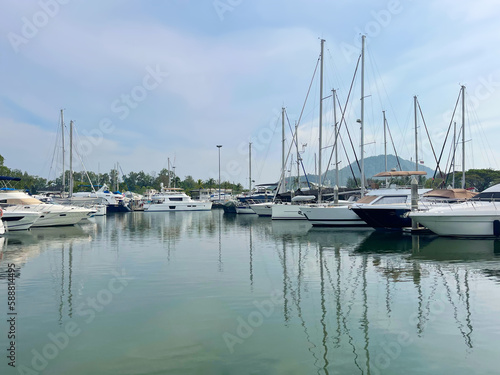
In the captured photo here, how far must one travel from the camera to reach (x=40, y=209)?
30406 mm

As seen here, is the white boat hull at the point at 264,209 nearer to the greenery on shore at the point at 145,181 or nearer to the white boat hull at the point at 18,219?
the greenery on shore at the point at 145,181

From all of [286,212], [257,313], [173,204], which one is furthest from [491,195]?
[173,204]

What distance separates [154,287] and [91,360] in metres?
4.77

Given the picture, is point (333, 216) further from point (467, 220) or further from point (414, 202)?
point (467, 220)

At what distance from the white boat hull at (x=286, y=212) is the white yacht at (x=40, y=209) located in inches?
649

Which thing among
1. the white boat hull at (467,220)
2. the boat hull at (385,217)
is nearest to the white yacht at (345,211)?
the boat hull at (385,217)

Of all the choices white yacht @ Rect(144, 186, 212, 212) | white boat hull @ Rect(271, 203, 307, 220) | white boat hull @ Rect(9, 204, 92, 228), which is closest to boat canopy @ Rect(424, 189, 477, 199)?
white boat hull @ Rect(271, 203, 307, 220)

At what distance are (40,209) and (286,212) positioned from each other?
66.4 ft

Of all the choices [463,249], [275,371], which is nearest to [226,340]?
[275,371]

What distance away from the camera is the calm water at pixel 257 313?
20.7ft

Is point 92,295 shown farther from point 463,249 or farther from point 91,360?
point 463,249

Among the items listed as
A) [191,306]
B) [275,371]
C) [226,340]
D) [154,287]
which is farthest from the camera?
[154,287]

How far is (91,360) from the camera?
21.0 feet

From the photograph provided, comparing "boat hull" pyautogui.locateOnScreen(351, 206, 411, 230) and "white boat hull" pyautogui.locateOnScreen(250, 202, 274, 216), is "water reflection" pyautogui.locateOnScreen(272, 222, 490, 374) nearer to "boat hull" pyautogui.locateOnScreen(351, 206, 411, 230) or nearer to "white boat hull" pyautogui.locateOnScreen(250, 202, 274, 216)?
"boat hull" pyautogui.locateOnScreen(351, 206, 411, 230)
